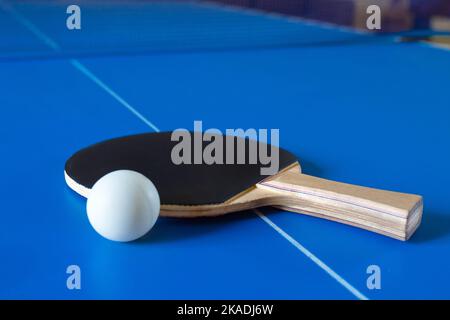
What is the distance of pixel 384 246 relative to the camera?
1528 mm

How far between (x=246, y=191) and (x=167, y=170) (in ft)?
0.77

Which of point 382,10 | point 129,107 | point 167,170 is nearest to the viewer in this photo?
point 167,170

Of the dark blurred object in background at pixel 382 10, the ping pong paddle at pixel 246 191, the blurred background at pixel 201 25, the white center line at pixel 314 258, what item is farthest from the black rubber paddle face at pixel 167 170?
the dark blurred object in background at pixel 382 10

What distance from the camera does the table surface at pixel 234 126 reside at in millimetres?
1404

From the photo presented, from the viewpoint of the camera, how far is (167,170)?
1786 millimetres

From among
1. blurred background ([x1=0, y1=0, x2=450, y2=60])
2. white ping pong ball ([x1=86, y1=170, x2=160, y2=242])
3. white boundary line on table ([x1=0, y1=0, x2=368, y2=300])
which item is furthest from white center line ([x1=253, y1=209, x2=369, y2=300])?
blurred background ([x1=0, y1=0, x2=450, y2=60])

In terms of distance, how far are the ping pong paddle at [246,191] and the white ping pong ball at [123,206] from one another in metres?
0.11

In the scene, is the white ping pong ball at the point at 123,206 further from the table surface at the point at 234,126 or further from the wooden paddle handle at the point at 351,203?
the wooden paddle handle at the point at 351,203

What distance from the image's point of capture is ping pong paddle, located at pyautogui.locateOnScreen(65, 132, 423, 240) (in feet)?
5.12

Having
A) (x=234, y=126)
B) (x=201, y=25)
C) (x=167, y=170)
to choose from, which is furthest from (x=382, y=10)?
(x=167, y=170)

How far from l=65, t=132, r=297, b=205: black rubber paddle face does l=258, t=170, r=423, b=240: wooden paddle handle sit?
3.5 inches

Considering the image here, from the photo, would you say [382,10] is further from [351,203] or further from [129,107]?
[351,203]

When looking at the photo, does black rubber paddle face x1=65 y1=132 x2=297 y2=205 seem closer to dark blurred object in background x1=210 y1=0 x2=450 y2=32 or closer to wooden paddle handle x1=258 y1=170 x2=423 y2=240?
wooden paddle handle x1=258 y1=170 x2=423 y2=240
